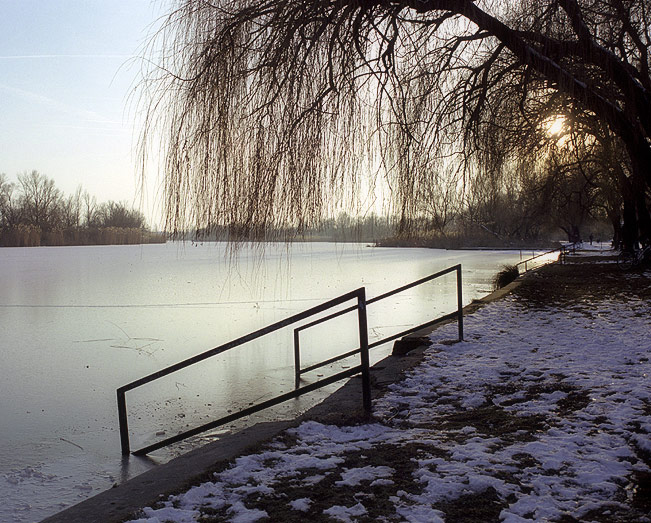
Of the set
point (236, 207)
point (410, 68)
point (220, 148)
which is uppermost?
point (410, 68)

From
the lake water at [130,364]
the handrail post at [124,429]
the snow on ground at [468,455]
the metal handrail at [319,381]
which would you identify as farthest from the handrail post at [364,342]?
the handrail post at [124,429]

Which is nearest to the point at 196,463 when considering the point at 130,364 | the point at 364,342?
the point at 364,342

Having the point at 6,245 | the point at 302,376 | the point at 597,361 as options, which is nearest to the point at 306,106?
the point at 597,361

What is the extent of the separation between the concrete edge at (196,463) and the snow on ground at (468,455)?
0.42 ft

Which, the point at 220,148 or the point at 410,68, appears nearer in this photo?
the point at 220,148

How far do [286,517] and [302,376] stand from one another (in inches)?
192

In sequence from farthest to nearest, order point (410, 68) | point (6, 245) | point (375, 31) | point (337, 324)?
point (6, 245)
point (337, 324)
point (410, 68)
point (375, 31)

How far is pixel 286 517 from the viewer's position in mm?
2307

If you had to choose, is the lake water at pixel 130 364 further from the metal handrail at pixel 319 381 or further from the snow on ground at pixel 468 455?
the snow on ground at pixel 468 455

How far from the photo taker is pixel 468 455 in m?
2.91

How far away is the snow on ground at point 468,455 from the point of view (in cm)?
238

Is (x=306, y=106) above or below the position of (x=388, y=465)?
above

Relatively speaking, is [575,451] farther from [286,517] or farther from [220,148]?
[220,148]

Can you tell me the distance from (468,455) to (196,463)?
1570 millimetres
